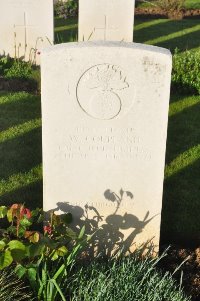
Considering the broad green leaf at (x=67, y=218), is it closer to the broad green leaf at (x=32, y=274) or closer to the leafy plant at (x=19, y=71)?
the broad green leaf at (x=32, y=274)

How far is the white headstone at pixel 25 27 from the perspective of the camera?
8.32 meters

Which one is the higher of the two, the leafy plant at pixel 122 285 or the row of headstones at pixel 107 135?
the row of headstones at pixel 107 135

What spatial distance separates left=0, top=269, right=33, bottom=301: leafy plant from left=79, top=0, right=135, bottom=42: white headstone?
6.00 meters

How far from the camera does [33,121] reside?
254 inches

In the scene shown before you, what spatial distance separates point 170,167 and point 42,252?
8.09 feet

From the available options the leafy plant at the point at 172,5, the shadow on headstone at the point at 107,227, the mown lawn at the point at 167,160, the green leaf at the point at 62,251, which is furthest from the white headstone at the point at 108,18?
the green leaf at the point at 62,251

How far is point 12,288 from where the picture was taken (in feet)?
10.9

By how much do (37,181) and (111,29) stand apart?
15.0 ft

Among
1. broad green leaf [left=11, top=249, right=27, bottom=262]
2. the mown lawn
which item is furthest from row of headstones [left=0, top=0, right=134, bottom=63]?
broad green leaf [left=11, top=249, right=27, bottom=262]

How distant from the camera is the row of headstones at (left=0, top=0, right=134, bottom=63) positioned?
8391 mm

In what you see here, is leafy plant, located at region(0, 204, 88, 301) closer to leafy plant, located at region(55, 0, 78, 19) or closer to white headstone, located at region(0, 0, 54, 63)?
white headstone, located at region(0, 0, 54, 63)

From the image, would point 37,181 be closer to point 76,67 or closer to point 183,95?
point 76,67

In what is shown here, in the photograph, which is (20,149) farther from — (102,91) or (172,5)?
(172,5)

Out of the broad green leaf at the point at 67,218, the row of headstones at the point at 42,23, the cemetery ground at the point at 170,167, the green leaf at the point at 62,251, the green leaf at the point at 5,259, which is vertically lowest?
the cemetery ground at the point at 170,167
